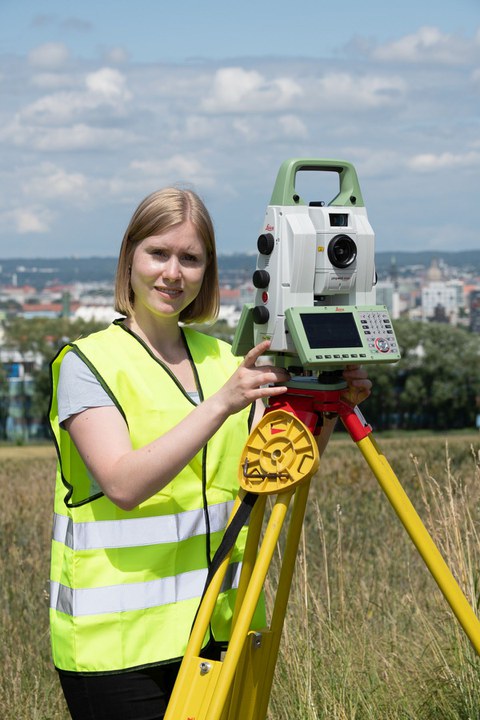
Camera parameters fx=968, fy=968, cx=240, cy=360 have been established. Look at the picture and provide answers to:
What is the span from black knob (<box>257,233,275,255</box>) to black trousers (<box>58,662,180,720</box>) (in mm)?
1114

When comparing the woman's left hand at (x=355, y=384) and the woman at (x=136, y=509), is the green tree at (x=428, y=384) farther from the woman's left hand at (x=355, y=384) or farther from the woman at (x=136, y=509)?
the woman's left hand at (x=355, y=384)

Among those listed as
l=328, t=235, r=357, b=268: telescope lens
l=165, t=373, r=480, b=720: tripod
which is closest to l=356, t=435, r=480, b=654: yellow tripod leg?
l=165, t=373, r=480, b=720: tripod

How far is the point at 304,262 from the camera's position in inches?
88.7

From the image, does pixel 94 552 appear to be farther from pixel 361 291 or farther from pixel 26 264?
pixel 26 264

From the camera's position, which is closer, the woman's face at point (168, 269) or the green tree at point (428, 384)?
the woman's face at point (168, 269)

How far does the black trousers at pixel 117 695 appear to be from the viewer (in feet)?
8.16

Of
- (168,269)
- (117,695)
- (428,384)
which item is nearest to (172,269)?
(168,269)

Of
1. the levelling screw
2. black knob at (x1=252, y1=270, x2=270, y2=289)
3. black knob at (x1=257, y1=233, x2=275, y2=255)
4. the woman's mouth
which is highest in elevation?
black knob at (x1=257, y1=233, x2=275, y2=255)

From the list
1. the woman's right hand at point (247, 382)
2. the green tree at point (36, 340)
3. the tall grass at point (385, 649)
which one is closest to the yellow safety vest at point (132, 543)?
the woman's right hand at point (247, 382)

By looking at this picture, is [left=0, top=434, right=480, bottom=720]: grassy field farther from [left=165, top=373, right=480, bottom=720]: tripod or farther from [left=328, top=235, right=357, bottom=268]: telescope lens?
[left=328, top=235, right=357, bottom=268]: telescope lens

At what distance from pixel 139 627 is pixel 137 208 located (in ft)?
3.62

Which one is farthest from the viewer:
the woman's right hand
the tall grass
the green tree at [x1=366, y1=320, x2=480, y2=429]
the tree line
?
the green tree at [x1=366, y1=320, x2=480, y2=429]

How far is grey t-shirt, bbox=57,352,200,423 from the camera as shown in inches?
94.8

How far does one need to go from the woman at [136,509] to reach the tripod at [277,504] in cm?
10
